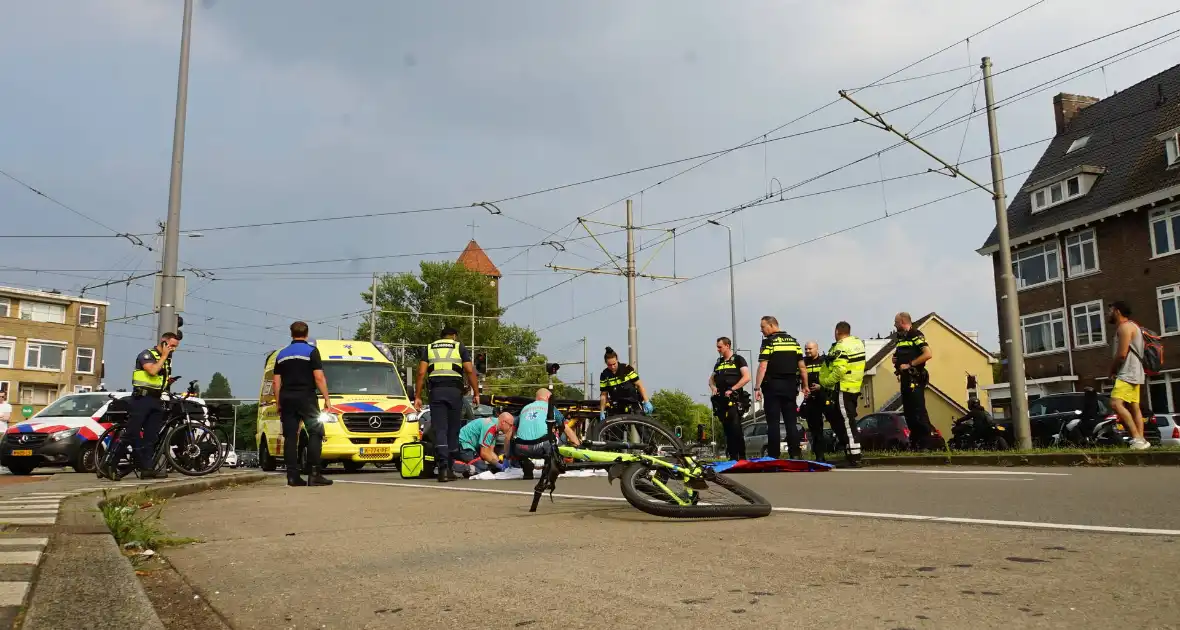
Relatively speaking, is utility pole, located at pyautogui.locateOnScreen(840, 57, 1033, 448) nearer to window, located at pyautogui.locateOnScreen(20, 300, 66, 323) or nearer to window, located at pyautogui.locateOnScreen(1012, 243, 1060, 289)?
window, located at pyautogui.locateOnScreen(1012, 243, 1060, 289)

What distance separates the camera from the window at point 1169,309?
1212 inches

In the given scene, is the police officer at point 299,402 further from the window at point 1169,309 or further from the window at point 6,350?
the window at point 6,350

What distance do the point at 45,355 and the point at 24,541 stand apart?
70942mm

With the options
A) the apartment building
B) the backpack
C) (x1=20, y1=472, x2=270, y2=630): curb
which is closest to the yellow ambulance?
(x1=20, y1=472, x2=270, y2=630): curb

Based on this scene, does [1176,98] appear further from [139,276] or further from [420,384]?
[139,276]

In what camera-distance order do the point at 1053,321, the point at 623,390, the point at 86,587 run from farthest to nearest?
1. the point at 1053,321
2. the point at 623,390
3. the point at 86,587

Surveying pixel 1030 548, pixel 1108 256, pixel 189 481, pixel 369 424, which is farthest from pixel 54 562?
pixel 1108 256

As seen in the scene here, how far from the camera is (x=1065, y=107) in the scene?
40688 mm

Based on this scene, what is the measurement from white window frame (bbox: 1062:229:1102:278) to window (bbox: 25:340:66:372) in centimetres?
6326

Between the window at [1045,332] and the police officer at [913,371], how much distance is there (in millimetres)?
25457

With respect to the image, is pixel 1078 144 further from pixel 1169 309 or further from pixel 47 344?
pixel 47 344

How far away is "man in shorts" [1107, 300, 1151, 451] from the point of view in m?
11.0

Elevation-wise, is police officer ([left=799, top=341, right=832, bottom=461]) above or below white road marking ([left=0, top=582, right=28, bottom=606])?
above

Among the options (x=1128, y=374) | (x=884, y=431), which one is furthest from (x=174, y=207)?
(x=884, y=431)
